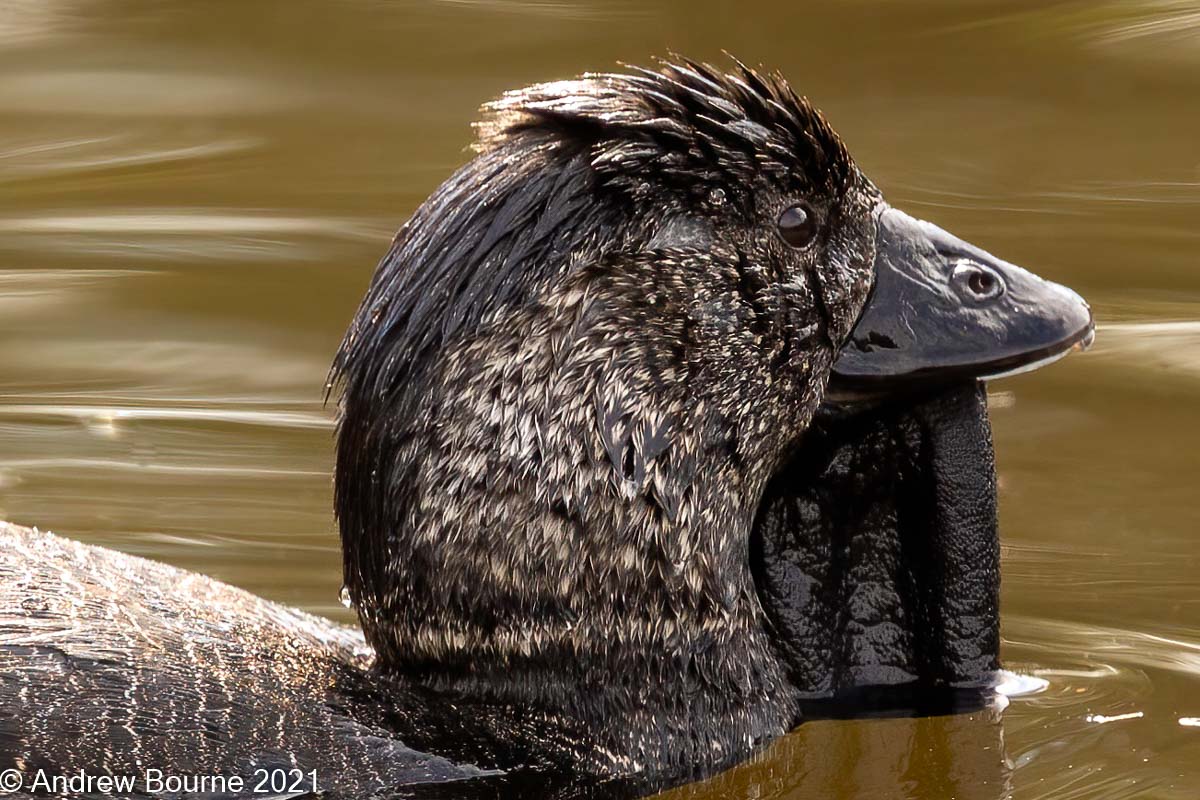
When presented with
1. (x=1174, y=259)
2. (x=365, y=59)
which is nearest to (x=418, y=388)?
(x=1174, y=259)

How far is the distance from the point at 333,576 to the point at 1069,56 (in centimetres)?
422

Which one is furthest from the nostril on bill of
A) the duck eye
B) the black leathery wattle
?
the duck eye

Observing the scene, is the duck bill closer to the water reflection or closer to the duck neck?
the duck neck

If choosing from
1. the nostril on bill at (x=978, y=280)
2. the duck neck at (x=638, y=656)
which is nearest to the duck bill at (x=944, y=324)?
the nostril on bill at (x=978, y=280)

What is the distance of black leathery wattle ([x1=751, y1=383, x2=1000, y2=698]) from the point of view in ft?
17.3

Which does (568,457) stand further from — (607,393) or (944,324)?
(944,324)

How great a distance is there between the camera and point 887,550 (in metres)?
5.38

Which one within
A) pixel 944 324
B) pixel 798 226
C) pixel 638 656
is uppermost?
pixel 798 226

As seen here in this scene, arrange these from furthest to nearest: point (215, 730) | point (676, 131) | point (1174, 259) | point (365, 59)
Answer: point (365, 59) < point (1174, 259) < point (676, 131) < point (215, 730)

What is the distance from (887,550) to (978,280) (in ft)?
2.31

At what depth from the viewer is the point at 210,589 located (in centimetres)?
508

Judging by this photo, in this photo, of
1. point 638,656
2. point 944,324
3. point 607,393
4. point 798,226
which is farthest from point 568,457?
point 944,324

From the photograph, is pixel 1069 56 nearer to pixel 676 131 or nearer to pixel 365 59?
pixel 365 59

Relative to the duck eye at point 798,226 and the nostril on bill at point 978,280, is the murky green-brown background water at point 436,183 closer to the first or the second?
the nostril on bill at point 978,280
